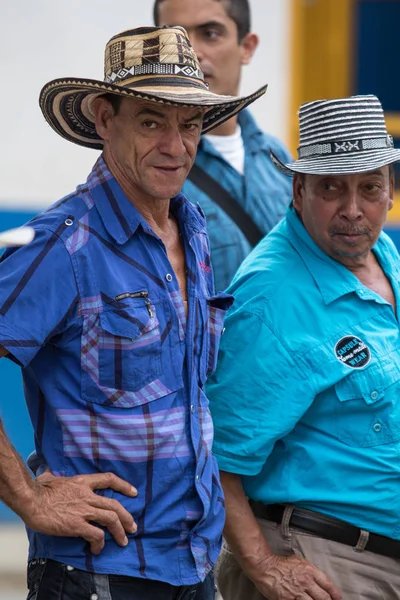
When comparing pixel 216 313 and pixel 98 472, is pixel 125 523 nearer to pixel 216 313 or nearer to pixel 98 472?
pixel 98 472

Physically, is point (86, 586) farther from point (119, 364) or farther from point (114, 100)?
point (114, 100)

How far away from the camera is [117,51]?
275cm

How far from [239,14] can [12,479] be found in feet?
7.29

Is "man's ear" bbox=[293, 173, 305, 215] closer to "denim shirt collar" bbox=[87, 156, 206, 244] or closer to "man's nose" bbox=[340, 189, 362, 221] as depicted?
"man's nose" bbox=[340, 189, 362, 221]

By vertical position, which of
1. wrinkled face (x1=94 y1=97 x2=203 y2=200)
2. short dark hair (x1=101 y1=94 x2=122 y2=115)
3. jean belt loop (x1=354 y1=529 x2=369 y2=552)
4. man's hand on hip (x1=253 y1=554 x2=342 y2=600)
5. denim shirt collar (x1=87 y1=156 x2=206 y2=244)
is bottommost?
man's hand on hip (x1=253 y1=554 x2=342 y2=600)

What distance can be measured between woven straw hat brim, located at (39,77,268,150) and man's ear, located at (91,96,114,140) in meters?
0.02

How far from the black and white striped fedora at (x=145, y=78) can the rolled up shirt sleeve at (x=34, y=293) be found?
37 cm

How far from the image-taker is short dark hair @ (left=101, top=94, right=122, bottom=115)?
2742 millimetres

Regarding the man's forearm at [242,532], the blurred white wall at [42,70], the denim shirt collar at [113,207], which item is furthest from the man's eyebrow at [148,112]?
the blurred white wall at [42,70]

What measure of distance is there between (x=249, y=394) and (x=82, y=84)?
88 centimetres

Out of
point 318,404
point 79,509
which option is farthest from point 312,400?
point 79,509

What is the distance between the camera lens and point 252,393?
302cm

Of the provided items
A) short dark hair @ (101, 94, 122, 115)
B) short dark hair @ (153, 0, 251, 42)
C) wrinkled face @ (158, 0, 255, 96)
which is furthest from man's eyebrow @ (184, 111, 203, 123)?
short dark hair @ (153, 0, 251, 42)

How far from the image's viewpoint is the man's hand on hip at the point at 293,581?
302 cm
